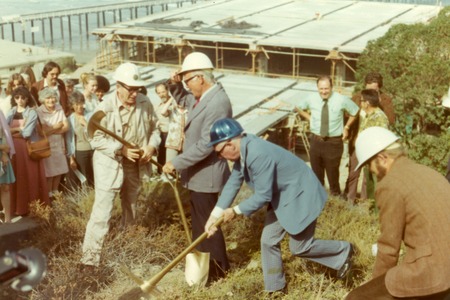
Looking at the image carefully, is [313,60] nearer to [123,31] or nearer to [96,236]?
[123,31]

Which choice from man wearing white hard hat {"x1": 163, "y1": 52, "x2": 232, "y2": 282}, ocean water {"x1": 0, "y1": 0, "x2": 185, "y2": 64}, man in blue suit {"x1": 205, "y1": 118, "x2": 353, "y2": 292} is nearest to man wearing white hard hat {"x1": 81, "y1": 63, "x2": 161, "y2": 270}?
man wearing white hard hat {"x1": 163, "y1": 52, "x2": 232, "y2": 282}

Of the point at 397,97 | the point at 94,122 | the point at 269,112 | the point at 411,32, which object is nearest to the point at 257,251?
the point at 94,122

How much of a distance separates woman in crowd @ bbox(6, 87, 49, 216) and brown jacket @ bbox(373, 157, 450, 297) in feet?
14.7

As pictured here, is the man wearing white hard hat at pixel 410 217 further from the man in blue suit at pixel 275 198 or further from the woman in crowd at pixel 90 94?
the woman in crowd at pixel 90 94

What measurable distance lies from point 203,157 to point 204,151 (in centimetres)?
6

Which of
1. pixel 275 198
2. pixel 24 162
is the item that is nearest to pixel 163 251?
pixel 275 198

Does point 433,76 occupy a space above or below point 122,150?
below

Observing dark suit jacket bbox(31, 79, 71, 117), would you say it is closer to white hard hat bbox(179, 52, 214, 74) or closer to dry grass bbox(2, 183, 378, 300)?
dry grass bbox(2, 183, 378, 300)

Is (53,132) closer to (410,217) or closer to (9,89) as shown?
(9,89)

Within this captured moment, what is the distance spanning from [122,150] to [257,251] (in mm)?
1578

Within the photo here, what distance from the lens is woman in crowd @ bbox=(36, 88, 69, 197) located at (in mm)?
7949

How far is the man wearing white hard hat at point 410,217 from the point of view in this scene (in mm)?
4160

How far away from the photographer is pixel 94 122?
6.07 metres

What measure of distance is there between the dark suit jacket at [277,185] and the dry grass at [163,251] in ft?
2.35
